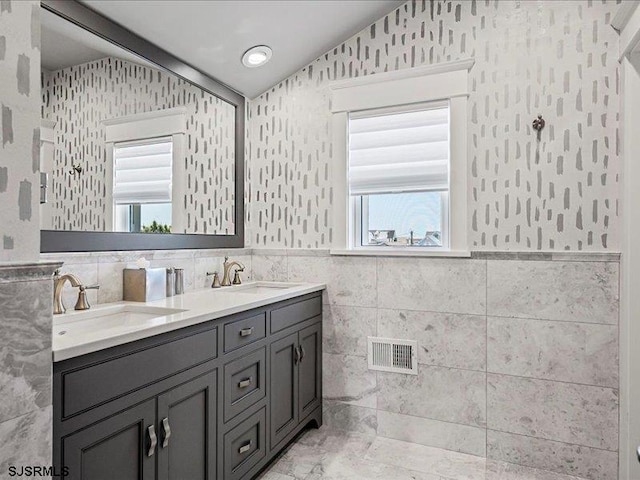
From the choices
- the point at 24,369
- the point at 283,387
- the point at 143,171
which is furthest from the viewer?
the point at 283,387

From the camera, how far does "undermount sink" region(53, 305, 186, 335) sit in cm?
178

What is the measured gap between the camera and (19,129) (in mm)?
1195

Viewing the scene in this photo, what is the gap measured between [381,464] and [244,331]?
1148 mm

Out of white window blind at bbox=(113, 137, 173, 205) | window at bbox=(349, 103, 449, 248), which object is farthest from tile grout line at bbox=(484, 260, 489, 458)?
white window blind at bbox=(113, 137, 173, 205)

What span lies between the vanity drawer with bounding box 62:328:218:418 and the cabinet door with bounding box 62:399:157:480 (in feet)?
0.27

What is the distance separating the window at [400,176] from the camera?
8.64ft

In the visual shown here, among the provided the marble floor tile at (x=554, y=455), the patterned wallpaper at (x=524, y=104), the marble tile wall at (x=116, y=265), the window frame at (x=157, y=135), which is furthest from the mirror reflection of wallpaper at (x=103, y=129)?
the marble floor tile at (x=554, y=455)

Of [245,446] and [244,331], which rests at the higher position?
[244,331]

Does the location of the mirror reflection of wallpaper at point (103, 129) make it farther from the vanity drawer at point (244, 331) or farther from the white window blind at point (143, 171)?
the vanity drawer at point (244, 331)

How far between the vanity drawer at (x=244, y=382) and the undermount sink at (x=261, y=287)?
0.70 meters

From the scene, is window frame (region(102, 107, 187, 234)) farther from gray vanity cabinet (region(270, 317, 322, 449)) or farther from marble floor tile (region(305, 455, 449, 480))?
marble floor tile (region(305, 455, 449, 480))

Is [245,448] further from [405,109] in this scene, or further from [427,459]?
[405,109]

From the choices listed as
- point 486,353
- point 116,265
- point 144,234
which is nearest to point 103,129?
point 144,234

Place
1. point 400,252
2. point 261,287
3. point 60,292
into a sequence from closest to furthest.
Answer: point 60,292 < point 400,252 < point 261,287
